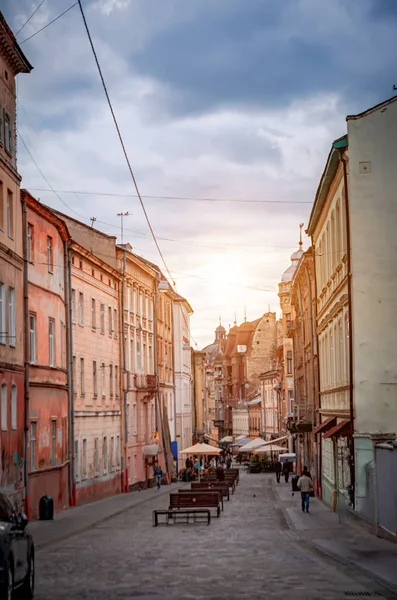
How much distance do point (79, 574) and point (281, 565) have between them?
11.6 ft

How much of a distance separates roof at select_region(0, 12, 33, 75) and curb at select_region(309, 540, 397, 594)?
56.7 feet

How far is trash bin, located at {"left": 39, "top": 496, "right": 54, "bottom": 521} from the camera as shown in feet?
109

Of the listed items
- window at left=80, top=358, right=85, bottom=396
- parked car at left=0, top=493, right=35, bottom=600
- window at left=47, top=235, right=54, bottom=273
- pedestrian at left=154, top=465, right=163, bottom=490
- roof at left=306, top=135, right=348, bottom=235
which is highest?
roof at left=306, top=135, right=348, bottom=235

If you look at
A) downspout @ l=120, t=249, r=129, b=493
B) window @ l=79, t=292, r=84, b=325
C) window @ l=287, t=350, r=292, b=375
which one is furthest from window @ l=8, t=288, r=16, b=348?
window @ l=287, t=350, r=292, b=375

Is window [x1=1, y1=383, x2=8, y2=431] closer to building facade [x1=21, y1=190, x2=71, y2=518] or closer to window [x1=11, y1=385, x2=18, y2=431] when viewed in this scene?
window [x1=11, y1=385, x2=18, y2=431]

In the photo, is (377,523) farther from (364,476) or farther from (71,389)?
(71,389)

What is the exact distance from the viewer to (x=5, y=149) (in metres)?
30.9

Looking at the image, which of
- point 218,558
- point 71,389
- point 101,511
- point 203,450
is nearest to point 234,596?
point 218,558

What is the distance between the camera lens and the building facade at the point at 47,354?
3372 cm

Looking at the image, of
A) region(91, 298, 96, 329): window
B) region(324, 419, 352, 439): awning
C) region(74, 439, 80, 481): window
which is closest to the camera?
region(324, 419, 352, 439): awning

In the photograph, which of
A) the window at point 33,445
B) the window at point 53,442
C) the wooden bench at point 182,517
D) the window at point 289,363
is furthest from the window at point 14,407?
the window at point 289,363

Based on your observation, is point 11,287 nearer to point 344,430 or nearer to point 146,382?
point 344,430

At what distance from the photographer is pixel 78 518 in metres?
33.7

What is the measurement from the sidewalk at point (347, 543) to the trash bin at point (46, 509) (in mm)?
7685
